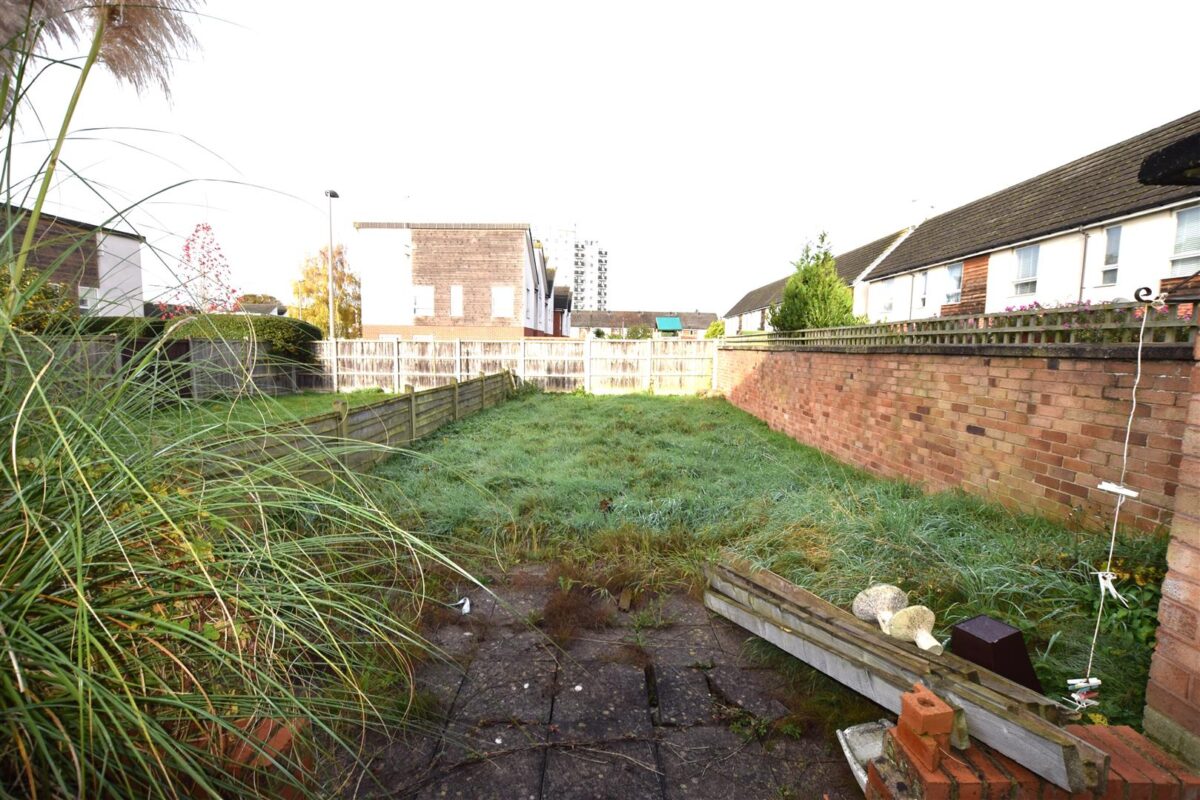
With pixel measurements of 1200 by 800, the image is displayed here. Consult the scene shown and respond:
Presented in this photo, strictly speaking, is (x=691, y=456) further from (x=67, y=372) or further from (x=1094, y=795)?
(x=67, y=372)

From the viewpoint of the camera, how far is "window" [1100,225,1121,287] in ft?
33.4

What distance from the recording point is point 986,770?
147cm

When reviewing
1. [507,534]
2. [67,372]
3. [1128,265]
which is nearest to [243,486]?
[67,372]

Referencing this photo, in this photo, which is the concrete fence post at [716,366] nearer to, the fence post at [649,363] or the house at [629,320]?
the fence post at [649,363]

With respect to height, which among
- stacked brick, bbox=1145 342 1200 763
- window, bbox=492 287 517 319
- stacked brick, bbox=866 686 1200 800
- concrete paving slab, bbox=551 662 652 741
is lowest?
concrete paving slab, bbox=551 662 652 741

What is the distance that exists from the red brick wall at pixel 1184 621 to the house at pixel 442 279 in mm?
20782

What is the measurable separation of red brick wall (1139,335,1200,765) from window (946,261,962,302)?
1553cm

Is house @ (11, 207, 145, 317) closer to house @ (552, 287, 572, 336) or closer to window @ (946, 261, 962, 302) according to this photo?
window @ (946, 261, 962, 302)

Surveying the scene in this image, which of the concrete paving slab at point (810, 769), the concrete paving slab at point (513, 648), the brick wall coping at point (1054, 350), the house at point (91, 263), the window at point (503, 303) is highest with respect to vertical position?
the window at point (503, 303)

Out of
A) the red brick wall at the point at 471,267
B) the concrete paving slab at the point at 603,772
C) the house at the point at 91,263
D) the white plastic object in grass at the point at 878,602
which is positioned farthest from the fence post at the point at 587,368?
the house at the point at 91,263

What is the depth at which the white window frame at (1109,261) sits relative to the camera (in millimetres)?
10133

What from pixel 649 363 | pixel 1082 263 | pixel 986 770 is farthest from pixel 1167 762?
pixel 649 363

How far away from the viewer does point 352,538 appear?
1.36 metres

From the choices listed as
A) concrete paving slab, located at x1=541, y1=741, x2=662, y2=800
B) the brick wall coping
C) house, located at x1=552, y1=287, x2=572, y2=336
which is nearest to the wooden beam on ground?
concrete paving slab, located at x1=541, y1=741, x2=662, y2=800
